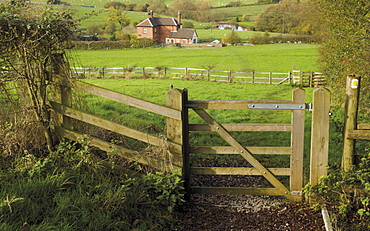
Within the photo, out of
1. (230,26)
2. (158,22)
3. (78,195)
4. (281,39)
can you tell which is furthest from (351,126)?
(230,26)

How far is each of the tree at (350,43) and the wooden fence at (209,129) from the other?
5.94 metres

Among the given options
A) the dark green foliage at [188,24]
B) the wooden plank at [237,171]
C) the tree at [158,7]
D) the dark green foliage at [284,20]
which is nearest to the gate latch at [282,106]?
the wooden plank at [237,171]

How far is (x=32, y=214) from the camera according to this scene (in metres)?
4.38

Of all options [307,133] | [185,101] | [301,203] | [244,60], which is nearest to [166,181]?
[185,101]

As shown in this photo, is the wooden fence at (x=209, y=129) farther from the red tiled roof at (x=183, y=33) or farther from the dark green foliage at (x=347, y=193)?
the red tiled roof at (x=183, y=33)

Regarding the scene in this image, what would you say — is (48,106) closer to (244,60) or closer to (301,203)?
(301,203)

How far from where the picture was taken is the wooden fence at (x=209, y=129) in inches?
211

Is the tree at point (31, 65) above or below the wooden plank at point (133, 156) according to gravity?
above

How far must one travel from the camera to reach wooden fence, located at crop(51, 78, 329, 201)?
17.6ft

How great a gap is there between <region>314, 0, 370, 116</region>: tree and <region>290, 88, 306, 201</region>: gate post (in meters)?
5.90

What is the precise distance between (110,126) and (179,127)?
1013mm

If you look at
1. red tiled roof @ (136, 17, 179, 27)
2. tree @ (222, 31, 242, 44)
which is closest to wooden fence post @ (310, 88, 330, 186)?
tree @ (222, 31, 242, 44)

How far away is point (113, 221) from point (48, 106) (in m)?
2.26

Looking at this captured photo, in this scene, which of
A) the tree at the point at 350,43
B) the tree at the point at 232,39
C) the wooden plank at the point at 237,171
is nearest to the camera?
the wooden plank at the point at 237,171
